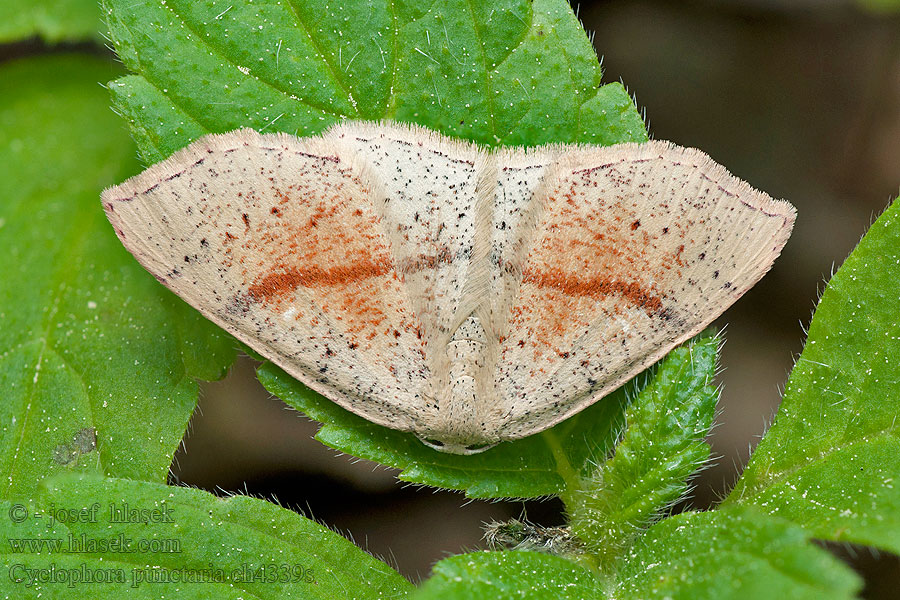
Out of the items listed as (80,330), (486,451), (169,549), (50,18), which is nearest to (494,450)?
(486,451)

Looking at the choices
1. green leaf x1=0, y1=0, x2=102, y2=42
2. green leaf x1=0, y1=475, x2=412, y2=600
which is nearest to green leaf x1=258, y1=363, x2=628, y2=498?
green leaf x1=0, y1=475, x2=412, y2=600

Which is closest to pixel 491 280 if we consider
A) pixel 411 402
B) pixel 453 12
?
pixel 411 402

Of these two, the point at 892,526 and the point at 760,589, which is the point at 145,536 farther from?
the point at 892,526

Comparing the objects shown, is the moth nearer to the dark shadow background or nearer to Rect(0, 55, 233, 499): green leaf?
Rect(0, 55, 233, 499): green leaf

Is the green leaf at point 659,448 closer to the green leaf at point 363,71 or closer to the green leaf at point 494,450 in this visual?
the green leaf at point 494,450

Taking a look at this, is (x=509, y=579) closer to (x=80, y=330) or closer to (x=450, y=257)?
(x=450, y=257)

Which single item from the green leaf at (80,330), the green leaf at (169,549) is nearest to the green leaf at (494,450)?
the green leaf at (169,549)
